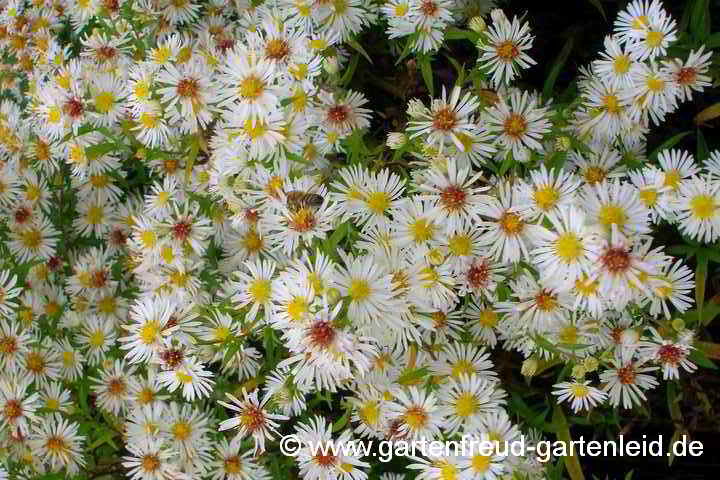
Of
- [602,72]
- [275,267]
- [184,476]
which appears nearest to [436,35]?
[602,72]

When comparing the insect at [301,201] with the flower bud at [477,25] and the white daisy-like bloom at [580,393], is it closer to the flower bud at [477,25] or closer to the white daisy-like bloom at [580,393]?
the flower bud at [477,25]

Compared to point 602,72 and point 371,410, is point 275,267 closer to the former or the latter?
point 371,410

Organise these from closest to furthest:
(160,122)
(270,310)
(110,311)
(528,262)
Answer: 1. (528,262)
2. (270,310)
3. (160,122)
4. (110,311)

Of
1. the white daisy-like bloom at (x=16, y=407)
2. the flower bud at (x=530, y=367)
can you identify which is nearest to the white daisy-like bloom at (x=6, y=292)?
the white daisy-like bloom at (x=16, y=407)

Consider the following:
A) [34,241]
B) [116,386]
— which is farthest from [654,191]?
[34,241]

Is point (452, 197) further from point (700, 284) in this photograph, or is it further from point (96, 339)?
point (96, 339)

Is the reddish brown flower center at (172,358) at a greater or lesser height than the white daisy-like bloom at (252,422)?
greater
